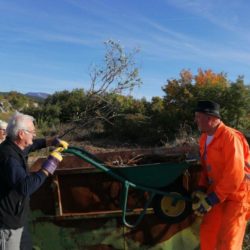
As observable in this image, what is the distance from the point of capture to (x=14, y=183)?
3223mm

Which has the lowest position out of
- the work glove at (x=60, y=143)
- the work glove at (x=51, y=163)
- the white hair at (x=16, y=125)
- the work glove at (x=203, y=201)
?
the work glove at (x=203, y=201)

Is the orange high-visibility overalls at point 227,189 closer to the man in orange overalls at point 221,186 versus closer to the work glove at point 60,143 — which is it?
the man in orange overalls at point 221,186

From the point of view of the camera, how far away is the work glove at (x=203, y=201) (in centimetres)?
373

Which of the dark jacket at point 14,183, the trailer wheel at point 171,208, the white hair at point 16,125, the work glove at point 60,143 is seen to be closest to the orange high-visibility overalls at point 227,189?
the trailer wheel at point 171,208

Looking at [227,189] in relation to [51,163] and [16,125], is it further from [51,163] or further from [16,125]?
[16,125]

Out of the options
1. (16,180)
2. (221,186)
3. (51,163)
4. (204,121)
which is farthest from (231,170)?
(16,180)

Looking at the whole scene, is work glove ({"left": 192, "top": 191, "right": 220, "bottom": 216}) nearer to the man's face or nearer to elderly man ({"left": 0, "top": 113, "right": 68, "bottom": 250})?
the man's face

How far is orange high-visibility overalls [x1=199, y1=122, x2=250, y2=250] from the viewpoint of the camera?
369cm

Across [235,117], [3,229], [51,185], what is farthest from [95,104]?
[235,117]

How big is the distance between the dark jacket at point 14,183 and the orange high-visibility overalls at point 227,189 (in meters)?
1.51

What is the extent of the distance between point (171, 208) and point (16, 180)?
1.62m

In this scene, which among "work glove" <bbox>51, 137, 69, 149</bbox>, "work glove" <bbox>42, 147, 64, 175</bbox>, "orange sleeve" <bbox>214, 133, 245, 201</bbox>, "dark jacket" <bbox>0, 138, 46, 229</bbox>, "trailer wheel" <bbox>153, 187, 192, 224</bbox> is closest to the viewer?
"dark jacket" <bbox>0, 138, 46, 229</bbox>

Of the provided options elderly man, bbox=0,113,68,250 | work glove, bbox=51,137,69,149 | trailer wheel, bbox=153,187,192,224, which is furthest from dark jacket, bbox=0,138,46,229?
trailer wheel, bbox=153,187,192,224

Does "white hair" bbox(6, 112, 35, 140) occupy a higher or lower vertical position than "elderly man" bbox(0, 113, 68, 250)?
higher
